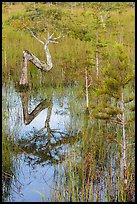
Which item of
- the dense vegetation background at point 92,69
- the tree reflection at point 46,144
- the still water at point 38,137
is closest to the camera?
the dense vegetation background at point 92,69

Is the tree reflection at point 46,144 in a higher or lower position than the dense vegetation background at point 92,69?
lower

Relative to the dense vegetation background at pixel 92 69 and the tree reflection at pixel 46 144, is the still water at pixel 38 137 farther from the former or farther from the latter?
the dense vegetation background at pixel 92 69

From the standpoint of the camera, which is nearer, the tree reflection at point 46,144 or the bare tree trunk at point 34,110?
the tree reflection at point 46,144

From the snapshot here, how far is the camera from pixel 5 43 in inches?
500

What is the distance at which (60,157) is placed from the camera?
559 cm

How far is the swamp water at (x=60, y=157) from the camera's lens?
4.31 m

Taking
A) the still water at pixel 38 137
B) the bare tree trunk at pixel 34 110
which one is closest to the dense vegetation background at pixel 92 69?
the still water at pixel 38 137

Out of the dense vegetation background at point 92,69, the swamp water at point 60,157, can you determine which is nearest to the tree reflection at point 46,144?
the swamp water at point 60,157

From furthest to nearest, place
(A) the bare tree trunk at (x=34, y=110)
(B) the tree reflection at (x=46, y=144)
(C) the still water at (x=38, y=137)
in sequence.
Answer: (A) the bare tree trunk at (x=34, y=110) < (B) the tree reflection at (x=46, y=144) < (C) the still water at (x=38, y=137)

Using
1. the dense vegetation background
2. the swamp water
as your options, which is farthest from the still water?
the dense vegetation background

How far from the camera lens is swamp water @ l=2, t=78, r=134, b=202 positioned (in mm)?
4309

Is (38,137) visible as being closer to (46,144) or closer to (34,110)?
(46,144)

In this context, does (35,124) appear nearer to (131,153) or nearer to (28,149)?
(28,149)

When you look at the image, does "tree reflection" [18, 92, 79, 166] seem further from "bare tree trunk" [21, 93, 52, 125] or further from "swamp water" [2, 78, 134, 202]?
"bare tree trunk" [21, 93, 52, 125]
